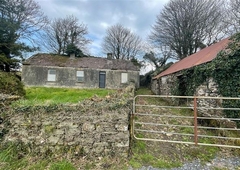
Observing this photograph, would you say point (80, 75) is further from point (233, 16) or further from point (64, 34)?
point (233, 16)

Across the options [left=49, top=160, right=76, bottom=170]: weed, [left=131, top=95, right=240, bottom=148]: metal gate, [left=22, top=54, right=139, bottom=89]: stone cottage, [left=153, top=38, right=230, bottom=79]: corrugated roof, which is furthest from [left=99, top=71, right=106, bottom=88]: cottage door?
[left=49, top=160, right=76, bottom=170]: weed

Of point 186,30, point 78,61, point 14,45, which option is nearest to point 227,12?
point 186,30

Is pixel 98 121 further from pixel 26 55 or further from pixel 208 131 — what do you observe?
pixel 26 55

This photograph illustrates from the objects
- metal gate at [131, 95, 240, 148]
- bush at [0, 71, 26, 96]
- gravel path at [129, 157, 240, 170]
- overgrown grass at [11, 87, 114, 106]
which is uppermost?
bush at [0, 71, 26, 96]

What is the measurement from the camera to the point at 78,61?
19.5 metres

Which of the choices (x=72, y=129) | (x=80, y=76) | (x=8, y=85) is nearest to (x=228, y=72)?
(x=72, y=129)

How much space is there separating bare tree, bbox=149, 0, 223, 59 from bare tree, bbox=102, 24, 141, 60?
772cm

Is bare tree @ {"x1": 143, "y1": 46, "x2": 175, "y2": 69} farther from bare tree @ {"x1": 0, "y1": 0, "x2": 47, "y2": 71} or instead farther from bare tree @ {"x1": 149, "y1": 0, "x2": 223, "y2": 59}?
bare tree @ {"x1": 0, "y1": 0, "x2": 47, "y2": 71}

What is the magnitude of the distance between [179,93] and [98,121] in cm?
665

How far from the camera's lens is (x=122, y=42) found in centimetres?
2998

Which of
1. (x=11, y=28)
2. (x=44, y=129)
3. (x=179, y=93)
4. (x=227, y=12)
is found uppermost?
(x=227, y=12)

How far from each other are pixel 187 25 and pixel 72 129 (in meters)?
22.0

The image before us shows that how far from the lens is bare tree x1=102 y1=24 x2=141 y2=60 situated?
98.3 ft

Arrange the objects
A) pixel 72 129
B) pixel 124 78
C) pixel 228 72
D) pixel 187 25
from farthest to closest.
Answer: pixel 187 25, pixel 124 78, pixel 228 72, pixel 72 129
